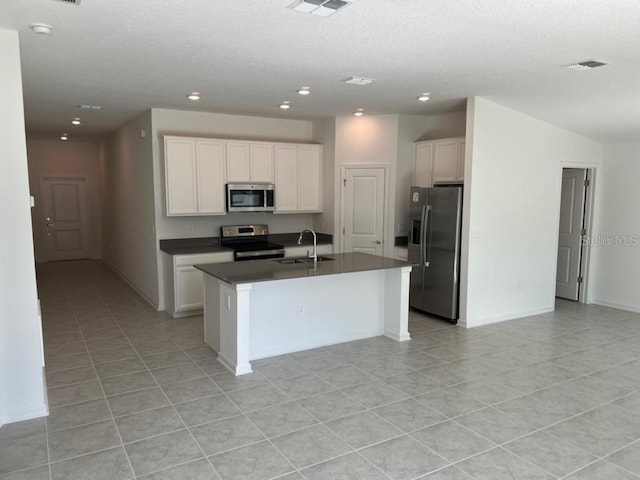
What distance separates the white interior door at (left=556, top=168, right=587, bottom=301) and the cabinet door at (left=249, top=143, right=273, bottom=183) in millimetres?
4467

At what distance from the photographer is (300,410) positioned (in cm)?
352

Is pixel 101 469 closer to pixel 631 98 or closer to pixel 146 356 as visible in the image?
pixel 146 356

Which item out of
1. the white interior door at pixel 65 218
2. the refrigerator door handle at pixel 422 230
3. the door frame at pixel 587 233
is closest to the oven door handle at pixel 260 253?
the refrigerator door handle at pixel 422 230

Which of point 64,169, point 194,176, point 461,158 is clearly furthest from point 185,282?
point 64,169

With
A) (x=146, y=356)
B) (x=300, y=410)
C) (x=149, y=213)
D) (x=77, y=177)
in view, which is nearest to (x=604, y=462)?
(x=300, y=410)

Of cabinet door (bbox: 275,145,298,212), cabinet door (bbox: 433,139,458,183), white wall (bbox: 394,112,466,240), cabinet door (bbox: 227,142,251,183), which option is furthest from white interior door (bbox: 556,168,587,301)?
cabinet door (bbox: 227,142,251,183)

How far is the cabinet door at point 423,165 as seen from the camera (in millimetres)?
6375

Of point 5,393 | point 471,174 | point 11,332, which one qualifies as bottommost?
point 5,393

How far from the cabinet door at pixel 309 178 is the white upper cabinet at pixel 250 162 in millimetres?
498

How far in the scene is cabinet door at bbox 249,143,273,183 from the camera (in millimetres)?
6617

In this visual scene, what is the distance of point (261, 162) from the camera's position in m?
6.69

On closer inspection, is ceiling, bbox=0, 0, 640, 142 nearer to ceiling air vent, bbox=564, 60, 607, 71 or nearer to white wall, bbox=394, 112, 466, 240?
ceiling air vent, bbox=564, 60, 607, 71

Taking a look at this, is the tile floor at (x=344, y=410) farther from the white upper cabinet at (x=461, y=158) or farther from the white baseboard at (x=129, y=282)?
the white upper cabinet at (x=461, y=158)

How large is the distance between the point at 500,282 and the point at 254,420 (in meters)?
3.82
